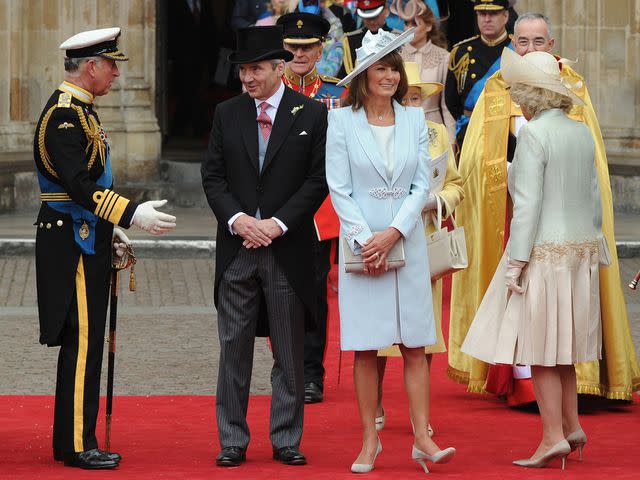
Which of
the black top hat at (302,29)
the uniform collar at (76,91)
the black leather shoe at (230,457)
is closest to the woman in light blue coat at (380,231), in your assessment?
the black leather shoe at (230,457)

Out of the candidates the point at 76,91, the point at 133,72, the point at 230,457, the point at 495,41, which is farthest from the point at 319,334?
the point at 133,72

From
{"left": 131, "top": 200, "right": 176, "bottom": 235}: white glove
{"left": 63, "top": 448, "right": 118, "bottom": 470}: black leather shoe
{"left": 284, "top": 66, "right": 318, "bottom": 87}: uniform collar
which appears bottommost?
{"left": 63, "top": 448, "right": 118, "bottom": 470}: black leather shoe

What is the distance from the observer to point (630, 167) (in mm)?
16781

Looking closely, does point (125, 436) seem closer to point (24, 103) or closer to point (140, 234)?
point (140, 234)

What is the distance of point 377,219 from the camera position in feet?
24.4

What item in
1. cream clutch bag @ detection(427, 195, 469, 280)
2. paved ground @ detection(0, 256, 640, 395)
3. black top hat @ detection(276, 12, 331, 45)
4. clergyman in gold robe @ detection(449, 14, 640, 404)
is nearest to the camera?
cream clutch bag @ detection(427, 195, 469, 280)

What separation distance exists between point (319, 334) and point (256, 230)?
70.9 inches

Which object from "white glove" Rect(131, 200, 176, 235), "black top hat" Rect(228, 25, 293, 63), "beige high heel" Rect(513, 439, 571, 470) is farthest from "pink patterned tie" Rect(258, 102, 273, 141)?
"beige high heel" Rect(513, 439, 571, 470)

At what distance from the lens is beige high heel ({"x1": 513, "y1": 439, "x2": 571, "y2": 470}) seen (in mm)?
7430

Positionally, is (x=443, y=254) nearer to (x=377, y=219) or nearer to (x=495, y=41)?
(x=377, y=219)

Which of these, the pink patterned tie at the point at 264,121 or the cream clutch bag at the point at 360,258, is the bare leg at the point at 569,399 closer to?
the cream clutch bag at the point at 360,258

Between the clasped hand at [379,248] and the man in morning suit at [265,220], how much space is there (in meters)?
0.38

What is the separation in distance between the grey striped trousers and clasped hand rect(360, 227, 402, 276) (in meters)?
0.43

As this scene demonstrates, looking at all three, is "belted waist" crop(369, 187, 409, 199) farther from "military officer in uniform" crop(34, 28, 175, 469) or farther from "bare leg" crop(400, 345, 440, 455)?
"military officer in uniform" crop(34, 28, 175, 469)
